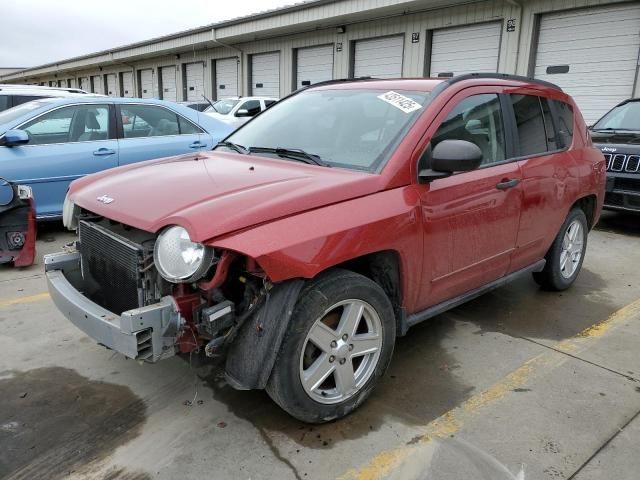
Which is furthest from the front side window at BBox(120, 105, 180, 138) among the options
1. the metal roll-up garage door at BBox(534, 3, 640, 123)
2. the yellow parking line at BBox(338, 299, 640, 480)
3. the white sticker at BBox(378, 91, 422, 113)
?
the metal roll-up garage door at BBox(534, 3, 640, 123)

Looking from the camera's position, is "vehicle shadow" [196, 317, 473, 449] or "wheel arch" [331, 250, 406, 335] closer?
"vehicle shadow" [196, 317, 473, 449]

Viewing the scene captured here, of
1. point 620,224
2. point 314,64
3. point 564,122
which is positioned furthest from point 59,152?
point 314,64

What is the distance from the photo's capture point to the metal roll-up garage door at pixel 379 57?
1605cm

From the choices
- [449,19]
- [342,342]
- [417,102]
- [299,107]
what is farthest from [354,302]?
[449,19]

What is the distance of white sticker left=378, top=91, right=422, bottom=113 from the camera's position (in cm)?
315

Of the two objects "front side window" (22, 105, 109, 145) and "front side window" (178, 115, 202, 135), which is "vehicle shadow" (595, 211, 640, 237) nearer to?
"front side window" (178, 115, 202, 135)

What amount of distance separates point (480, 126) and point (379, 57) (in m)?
14.0

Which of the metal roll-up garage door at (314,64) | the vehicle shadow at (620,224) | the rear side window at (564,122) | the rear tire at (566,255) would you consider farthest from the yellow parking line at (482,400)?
the metal roll-up garage door at (314,64)

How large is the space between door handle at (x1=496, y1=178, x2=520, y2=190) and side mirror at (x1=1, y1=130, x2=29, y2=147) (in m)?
4.86

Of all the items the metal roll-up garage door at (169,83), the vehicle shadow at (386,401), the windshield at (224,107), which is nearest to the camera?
the vehicle shadow at (386,401)

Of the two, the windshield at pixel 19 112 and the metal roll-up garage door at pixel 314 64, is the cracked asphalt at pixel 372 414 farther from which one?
the metal roll-up garage door at pixel 314 64

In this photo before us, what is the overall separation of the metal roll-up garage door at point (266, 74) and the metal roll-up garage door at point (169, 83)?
7.31 meters

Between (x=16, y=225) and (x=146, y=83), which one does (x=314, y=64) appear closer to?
(x=16, y=225)

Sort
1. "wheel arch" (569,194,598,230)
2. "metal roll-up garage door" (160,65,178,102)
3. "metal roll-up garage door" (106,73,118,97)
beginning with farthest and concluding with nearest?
1. "metal roll-up garage door" (106,73,118,97)
2. "metal roll-up garage door" (160,65,178,102)
3. "wheel arch" (569,194,598,230)
